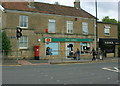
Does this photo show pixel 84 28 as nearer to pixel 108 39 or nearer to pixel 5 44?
pixel 108 39

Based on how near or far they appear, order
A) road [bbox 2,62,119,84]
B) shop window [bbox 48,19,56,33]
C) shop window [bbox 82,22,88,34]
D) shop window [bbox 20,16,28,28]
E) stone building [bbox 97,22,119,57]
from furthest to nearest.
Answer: stone building [bbox 97,22,119,57] < shop window [bbox 82,22,88,34] < shop window [bbox 48,19,56,33] < shop window [bbox 20,16,28,28] < road [bbox 2,62,119,84]

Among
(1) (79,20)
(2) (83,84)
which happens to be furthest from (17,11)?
(2) (83,84)

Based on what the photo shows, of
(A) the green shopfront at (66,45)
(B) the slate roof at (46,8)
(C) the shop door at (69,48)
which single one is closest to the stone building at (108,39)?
(A) the green shopfront at (66,45)

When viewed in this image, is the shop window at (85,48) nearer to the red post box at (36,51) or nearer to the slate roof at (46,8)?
the slate roof at (46,8)

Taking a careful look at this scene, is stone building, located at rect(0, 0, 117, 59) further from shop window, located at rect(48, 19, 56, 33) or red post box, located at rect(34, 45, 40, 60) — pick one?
red post box, located at rect(34, 45, 40, 60)

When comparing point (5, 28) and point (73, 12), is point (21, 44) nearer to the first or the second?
point (5, 28)

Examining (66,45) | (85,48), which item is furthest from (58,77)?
(85,48)

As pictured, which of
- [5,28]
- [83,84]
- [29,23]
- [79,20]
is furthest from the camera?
[79,20]

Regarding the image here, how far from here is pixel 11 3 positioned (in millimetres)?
21656

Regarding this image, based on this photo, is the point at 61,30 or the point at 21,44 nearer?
the point at 21,44

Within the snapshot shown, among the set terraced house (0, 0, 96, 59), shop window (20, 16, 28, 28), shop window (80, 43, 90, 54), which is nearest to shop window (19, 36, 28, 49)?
terraced house (0, 0, 96, 59)

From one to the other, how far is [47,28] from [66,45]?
12.2 ft

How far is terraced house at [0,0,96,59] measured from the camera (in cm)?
2017

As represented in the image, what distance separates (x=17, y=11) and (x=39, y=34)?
157 inches
